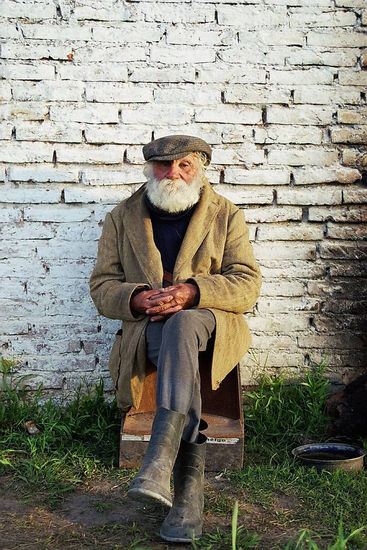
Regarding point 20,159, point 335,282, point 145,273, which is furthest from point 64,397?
point 335,282

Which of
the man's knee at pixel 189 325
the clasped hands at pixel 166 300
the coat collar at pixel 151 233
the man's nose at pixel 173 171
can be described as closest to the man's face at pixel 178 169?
the man's nose at pixel 173 171

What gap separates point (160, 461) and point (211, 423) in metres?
1.07

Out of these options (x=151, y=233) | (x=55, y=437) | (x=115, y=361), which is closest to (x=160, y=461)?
(x=115, y=361)

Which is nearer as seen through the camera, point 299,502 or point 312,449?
point 299,502

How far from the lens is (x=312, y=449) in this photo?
384cm

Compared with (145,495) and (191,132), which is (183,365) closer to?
(145,495)

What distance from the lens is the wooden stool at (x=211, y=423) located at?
371 centimetres

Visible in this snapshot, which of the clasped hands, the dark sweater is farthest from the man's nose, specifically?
the clasped hands

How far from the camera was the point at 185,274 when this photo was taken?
384 cm

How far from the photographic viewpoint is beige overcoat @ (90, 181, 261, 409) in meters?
3.66

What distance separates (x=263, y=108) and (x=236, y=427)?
2.07 metres

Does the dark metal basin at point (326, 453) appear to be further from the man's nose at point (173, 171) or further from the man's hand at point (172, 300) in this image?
the man's nose at point (173, 171)

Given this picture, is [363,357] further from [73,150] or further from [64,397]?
[73,150]

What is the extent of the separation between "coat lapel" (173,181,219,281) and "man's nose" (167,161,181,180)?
218mm
